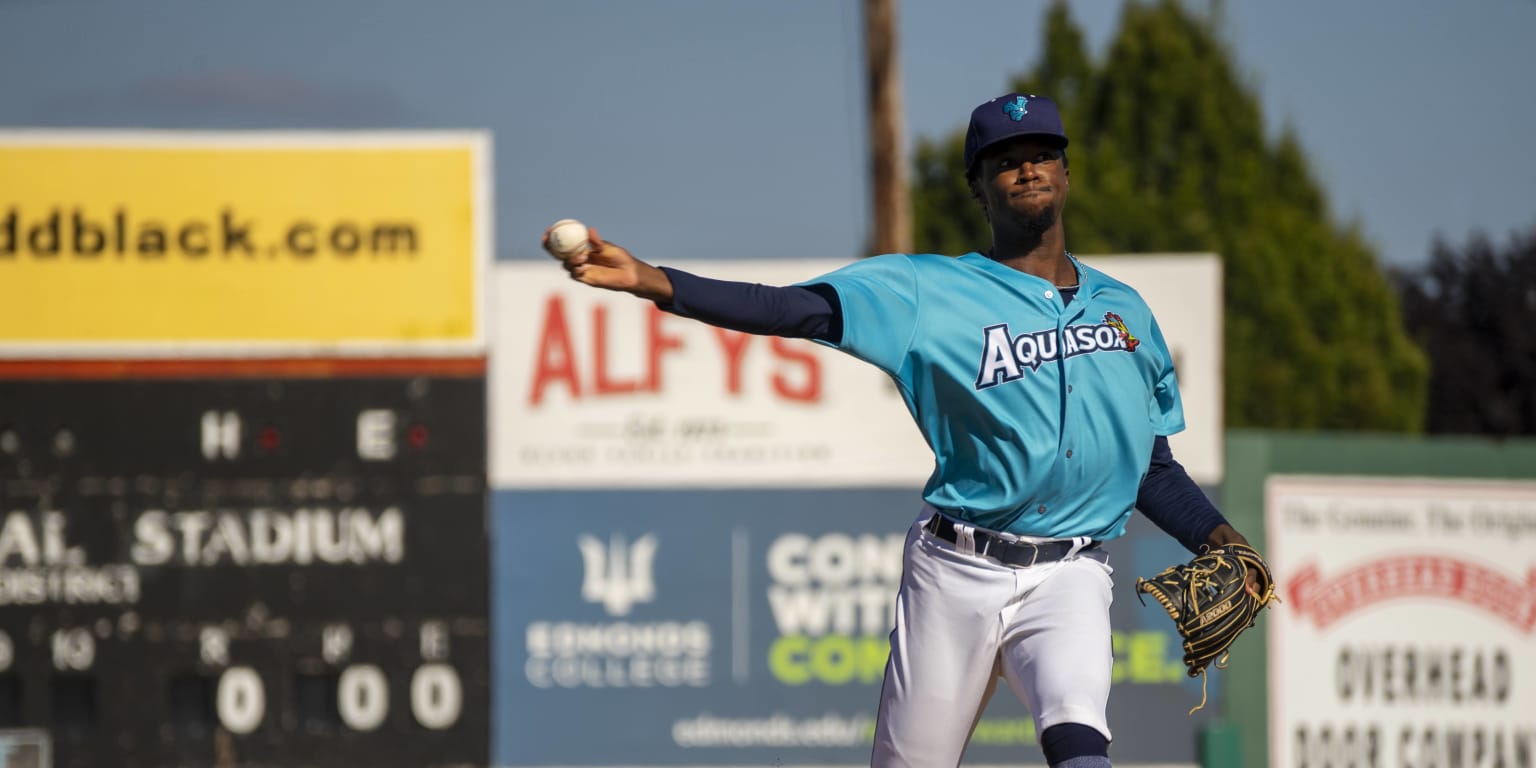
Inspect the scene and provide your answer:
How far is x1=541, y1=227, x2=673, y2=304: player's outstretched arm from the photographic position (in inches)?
178

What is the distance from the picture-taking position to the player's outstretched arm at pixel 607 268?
4.52 metres

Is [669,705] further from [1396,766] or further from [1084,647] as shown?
[1084,647]

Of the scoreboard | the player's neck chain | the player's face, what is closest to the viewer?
the player's face

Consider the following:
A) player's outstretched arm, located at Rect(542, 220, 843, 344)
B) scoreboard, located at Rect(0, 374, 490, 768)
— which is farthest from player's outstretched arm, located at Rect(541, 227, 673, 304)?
scoreboard, located at Rect(0, 374, 490, 768)

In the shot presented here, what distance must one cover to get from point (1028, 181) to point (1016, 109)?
0.19 meters

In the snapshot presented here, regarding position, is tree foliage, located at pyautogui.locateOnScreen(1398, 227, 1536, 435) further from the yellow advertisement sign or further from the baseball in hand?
the baseball in hand

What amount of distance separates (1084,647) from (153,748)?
685 cm

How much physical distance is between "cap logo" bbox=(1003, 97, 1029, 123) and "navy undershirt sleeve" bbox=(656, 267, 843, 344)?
661 millimetres

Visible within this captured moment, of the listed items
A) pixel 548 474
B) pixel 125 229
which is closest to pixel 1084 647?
pixel 548 474

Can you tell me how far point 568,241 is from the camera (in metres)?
4.44

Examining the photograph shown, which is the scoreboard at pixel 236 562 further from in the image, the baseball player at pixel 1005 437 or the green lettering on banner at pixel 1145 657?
the baseball player at pixel 1005 437

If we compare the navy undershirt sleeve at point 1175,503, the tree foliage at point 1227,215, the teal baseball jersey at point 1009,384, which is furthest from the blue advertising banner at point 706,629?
the tree foliage at point 1227,215

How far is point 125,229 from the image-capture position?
1072 cm

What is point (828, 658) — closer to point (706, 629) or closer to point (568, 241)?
point (706, 629)
